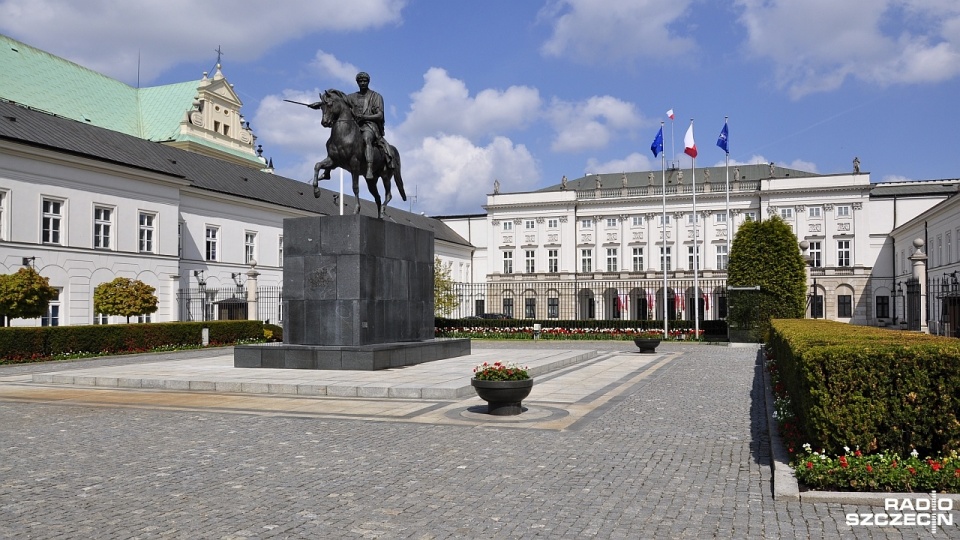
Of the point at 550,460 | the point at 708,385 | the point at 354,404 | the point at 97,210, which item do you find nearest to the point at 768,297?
the point at 708,385

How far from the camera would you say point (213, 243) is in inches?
1834

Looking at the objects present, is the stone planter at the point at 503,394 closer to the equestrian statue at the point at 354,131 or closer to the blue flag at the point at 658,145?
the equestrian statue at the point at 354,131

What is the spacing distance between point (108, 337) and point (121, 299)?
3801 millimetres

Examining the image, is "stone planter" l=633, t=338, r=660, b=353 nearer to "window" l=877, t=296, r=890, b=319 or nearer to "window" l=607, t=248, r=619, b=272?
"window" l=877, t=296, r=890, b=319

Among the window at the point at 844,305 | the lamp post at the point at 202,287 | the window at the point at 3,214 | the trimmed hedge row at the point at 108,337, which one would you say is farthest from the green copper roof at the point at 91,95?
the window at the point at 844,305

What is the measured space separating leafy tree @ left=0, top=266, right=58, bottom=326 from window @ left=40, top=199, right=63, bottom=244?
7934mm

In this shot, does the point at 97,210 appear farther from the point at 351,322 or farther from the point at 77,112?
the point at 351,322

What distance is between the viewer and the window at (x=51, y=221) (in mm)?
34188

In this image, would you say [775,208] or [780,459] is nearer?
[780,459]

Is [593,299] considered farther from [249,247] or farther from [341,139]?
[341,139]

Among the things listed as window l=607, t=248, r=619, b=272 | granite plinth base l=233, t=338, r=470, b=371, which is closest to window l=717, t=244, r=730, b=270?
window l=607, t=248, r=619, b=272

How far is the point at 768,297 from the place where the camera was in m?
34.2

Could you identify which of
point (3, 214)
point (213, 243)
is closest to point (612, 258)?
point (213, 243)

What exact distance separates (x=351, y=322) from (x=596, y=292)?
2485 inches
